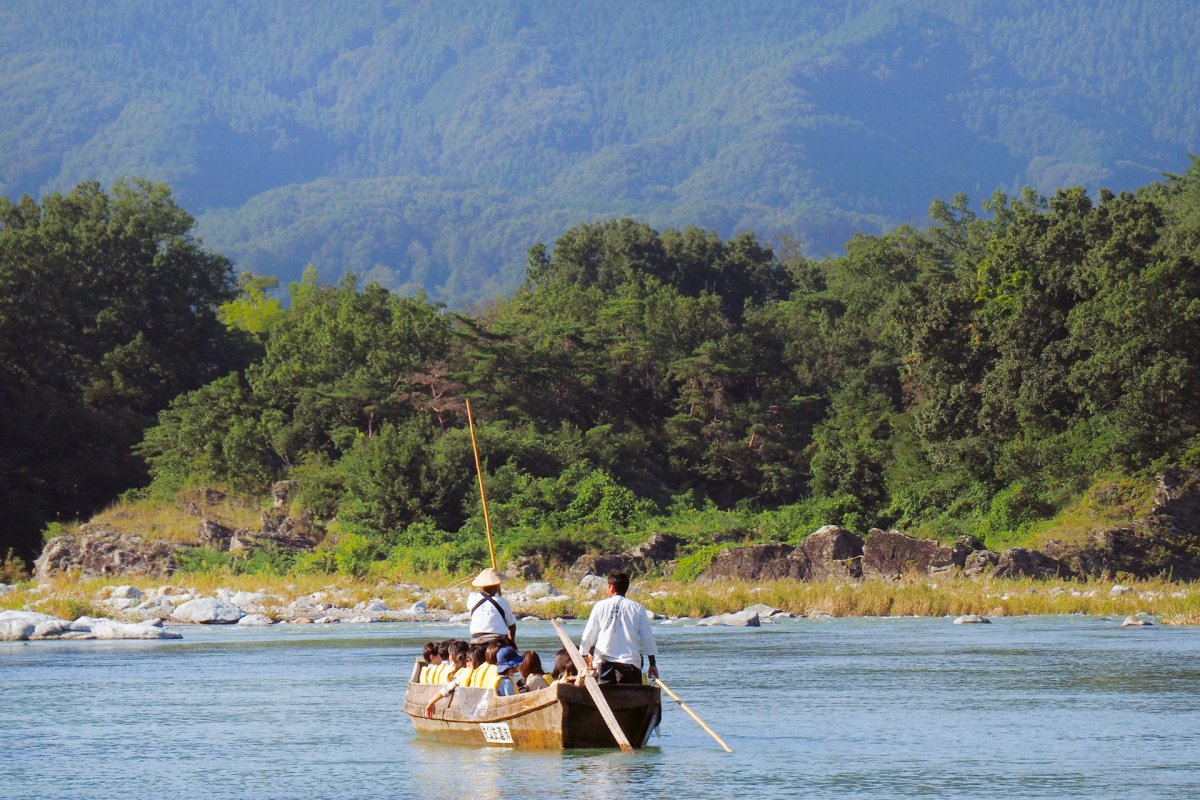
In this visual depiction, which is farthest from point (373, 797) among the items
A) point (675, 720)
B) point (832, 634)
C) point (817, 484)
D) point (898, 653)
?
point (817, 484)

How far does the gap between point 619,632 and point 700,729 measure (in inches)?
121

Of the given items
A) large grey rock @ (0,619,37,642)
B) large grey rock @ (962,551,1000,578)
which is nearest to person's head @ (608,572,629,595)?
large grey rock @ (0,619,37,642)

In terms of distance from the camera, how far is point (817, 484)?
50.0 m

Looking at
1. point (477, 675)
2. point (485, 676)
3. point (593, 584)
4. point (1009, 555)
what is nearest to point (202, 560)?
point (593, 584)

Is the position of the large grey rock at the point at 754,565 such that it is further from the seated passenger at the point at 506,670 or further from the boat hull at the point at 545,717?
the seated passenger at the point at 506,670

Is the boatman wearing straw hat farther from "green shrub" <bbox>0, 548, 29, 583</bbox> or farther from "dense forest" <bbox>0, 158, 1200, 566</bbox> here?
"green shrub" <bbox>0, 548, 29, 583</bbox>

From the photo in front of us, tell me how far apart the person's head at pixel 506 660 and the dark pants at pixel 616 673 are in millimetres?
1240

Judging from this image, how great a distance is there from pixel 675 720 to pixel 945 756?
380cm

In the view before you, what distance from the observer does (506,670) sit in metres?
16.9

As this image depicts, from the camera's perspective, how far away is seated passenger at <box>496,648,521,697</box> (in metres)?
16.8

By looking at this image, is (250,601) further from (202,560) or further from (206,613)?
(202,560)

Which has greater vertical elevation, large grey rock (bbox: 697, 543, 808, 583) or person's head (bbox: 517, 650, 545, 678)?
large grey rock (bbox: 697, 543, 808, 583)

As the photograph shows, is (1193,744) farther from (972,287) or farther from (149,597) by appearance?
(972,287)

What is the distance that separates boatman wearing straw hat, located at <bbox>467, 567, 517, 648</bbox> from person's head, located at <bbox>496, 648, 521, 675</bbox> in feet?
0.94
